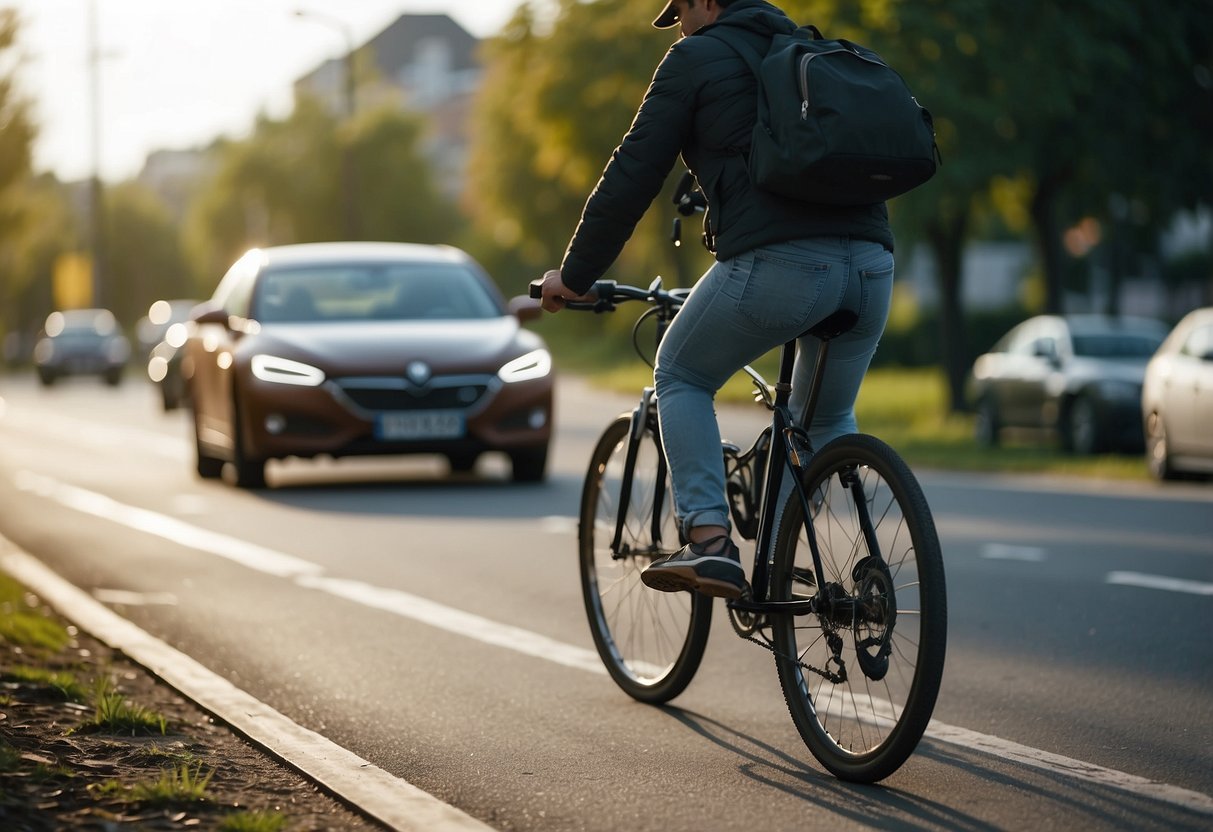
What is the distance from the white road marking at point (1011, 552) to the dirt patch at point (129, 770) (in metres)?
4.96

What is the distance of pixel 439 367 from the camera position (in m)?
14.1

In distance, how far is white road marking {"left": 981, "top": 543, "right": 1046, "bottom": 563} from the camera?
10469mm

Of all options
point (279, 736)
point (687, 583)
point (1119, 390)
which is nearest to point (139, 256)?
point (1119, 390)

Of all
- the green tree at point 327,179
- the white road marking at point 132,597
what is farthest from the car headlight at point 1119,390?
the green tree at point 327,179

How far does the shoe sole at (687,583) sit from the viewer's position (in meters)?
5.43

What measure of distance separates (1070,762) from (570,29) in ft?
119

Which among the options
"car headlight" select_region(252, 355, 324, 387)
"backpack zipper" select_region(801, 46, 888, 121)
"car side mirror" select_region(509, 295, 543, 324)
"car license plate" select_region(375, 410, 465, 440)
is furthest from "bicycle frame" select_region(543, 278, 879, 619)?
"car headlight" select_region(252, 355, 324, 387)

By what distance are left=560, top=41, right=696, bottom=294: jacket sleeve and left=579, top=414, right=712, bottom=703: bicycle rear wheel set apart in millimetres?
845

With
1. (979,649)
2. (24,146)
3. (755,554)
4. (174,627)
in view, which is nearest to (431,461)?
(174,627)

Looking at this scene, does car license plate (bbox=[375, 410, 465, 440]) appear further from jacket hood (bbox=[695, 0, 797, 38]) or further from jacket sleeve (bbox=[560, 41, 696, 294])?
jacket hood (bbox=[695, 0, 797, 38])

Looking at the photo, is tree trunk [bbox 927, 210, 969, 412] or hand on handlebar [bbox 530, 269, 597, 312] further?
tree trunk [bbox 927, 210, 969, 412]

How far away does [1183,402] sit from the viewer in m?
16.5

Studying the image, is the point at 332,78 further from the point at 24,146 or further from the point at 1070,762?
the point at 1070,762

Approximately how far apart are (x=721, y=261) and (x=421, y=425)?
→ 29.2 feet
